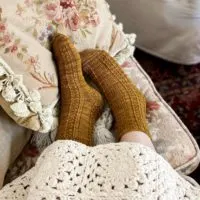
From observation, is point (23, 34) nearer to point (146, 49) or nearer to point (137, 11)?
point (137, 11)

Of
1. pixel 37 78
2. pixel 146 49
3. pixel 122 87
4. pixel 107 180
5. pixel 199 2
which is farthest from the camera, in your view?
pixel 146 49

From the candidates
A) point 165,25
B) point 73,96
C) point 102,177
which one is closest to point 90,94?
point 73,96

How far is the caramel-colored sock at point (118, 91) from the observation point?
2.84 ft

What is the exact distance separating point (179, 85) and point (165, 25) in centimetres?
24

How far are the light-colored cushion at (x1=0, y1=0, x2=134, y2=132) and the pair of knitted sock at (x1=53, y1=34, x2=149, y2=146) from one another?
3cm

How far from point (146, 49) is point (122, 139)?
2.27 ft

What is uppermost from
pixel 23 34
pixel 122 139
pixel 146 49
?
pixel 23 34

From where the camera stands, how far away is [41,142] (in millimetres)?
875

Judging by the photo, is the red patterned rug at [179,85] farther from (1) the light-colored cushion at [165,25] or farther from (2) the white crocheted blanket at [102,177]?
(2) the white crocheted blanket at [102,177]

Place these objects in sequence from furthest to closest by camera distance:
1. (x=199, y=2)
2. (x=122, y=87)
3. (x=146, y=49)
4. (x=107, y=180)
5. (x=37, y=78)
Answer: (x=146, y=49)
(x=199, y=2)
(x=122, y=87)
(x=37, y=78)
(x=107, y=180)

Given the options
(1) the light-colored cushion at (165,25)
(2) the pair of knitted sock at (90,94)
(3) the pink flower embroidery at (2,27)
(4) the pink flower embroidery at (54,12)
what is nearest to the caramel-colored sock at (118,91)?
(2) the pair of knitted sock at (90,94)

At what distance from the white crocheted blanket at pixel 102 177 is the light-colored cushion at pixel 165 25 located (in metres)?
0.66

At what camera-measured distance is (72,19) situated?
93 cm

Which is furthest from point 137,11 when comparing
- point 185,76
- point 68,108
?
point 68,108
